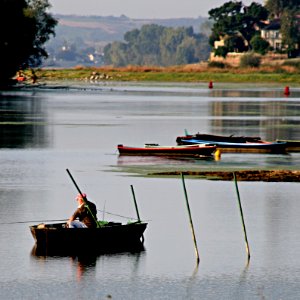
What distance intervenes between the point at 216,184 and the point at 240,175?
9.98 ft

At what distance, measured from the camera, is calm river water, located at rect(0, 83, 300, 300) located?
29922 millimetres

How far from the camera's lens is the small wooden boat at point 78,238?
107ft

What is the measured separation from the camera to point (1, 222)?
125 ft

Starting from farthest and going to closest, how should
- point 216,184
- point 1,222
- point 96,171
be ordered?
point 96,171 → point 216,184 → point 1,222

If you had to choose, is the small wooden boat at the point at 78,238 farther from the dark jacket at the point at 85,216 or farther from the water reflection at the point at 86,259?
the dark jacket at the point at 85,216

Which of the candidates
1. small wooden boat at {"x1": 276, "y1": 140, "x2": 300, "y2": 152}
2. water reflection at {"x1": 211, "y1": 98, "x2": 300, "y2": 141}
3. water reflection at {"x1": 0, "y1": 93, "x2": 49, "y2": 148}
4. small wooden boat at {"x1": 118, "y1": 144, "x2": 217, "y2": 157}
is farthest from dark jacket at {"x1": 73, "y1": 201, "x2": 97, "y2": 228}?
water reflection at {"x1": 211, "y1": 98, "x2": 300, "y2": 141}

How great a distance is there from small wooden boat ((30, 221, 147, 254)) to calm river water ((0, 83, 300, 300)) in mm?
369

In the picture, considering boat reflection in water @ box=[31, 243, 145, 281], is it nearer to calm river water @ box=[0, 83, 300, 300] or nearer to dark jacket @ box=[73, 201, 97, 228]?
calm river water @ box=[0, 83, 300, 300]

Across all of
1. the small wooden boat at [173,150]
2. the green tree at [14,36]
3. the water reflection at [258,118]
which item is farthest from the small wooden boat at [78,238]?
the green tree at [14,36]

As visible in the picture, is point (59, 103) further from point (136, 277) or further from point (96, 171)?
point (136, 277)

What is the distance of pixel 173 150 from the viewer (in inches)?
2438

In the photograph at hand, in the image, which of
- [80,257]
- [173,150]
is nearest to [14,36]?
[173,150]

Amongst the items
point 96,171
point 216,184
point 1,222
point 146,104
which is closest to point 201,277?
point 1,222

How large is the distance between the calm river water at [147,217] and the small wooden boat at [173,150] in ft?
4.17
